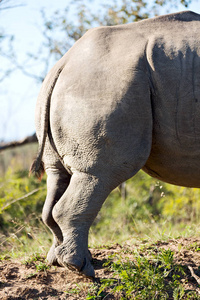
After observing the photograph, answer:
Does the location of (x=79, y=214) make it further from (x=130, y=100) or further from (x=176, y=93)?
(x=176, y=93)

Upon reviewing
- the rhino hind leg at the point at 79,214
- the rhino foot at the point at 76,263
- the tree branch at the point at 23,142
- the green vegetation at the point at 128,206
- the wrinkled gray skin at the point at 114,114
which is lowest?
the green vegetation at the point at 128,206

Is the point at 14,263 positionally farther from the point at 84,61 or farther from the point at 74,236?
the point at 84,61

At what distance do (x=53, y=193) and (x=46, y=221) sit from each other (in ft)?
0.88

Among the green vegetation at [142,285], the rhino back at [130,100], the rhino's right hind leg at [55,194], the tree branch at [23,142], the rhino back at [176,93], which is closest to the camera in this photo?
the green vegetation at [142,285]

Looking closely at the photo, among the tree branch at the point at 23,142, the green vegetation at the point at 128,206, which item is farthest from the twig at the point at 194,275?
the tree branch at the point at 23,142

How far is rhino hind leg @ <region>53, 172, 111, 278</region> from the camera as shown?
10.7 ft

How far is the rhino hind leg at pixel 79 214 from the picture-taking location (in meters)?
3.27

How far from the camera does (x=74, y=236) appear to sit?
329cm

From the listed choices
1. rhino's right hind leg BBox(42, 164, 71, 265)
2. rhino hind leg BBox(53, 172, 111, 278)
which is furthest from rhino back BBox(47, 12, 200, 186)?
rhino's right hind leg BBox(42, 164, 71, 265)

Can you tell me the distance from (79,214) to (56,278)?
2.40ft

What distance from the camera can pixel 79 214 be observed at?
129 inches

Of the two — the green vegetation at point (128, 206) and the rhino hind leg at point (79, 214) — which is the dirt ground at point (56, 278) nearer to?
the rhino hind leg at point (79, 214)

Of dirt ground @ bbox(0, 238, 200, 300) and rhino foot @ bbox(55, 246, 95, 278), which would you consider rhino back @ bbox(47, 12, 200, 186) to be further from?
dirt ground @ bbox(0, 238, 200, 300)

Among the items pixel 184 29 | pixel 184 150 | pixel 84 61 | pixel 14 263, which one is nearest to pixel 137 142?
pixel 184 150
